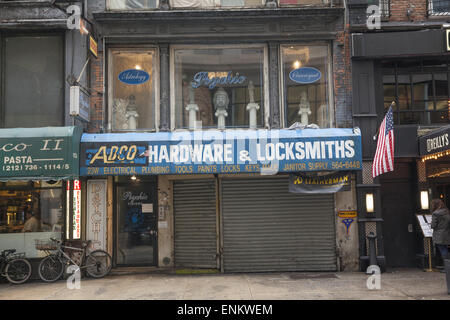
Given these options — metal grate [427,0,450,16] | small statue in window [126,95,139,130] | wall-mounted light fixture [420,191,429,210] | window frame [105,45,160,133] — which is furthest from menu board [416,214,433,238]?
small statue in window [126,95,139,130]

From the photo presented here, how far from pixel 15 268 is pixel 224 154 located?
20.8ft

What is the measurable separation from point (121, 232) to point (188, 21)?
6466 mm

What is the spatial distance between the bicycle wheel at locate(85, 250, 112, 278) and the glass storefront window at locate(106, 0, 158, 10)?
282 inches

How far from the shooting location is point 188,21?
1173 centimetres

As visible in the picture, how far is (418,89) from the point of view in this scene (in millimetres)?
12016

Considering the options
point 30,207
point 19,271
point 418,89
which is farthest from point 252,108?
point 19,271

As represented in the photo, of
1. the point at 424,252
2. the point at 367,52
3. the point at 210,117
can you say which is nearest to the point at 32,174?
the point at 210,117

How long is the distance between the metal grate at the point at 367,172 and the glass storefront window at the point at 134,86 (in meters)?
6.31

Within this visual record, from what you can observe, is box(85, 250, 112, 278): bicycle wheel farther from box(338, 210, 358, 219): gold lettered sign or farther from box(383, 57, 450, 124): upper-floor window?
box(383, 57, 450, 124): upper-floor window

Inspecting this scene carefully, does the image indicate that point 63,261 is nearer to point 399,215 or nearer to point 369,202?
point 369,202

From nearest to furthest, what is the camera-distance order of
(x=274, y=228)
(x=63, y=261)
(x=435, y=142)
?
(x=435, y=142)
(x=63, y=261)
(x=274, y=228)

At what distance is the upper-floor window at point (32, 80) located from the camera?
38.5 feet

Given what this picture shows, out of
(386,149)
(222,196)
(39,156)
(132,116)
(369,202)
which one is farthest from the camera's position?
(132,116)

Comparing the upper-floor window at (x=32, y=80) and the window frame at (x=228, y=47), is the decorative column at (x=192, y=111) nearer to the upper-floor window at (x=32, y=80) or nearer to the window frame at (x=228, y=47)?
the window frame at (x=228, y=47)
